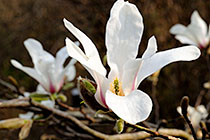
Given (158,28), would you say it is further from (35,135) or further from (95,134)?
(95,134)

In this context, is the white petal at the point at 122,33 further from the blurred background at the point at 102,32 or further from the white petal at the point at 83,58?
the blurred background at the point at 102,32

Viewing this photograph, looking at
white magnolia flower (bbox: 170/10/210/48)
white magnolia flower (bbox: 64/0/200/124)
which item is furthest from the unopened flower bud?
white magnolia flower (bbox: 170/10/210/48)

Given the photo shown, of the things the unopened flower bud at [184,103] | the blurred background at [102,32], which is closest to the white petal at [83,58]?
the unopened flower bud at [184,103]

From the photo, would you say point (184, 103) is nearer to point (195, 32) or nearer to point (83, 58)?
point (83, 58)

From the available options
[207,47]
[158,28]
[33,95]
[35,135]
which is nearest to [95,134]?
[33,95]

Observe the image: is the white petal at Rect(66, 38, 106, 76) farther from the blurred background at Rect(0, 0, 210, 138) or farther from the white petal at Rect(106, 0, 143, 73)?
the blurred background at Rect(0, 0, 210, 138)

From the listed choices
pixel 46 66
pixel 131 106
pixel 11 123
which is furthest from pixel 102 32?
pixel 131 106
